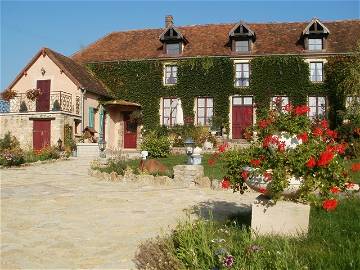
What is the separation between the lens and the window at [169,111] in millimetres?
26562

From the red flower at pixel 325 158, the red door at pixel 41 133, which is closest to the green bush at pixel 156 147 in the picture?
the red door at pixel 41 133

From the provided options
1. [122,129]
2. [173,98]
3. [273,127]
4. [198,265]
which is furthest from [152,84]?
[198,265]

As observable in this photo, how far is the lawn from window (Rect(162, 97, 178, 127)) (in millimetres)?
21004

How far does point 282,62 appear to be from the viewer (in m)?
25.3

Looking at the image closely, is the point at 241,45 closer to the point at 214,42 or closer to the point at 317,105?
the point at 214,42

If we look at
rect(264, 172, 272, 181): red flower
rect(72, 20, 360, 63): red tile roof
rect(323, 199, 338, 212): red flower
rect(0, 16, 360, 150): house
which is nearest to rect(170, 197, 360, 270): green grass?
rect(323, 199, 338, 212): red flower

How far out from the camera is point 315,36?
2525 centimetres

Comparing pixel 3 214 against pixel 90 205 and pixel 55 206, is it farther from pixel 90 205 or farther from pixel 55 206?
pixel 90 205

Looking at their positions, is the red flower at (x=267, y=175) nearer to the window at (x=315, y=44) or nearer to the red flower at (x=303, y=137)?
the red flower at (x=303, y=137)

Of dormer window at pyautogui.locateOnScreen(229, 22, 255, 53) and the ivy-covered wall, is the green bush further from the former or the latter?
dormer window at pyautogui.locateOnScreen(229, 22, 255, 53)

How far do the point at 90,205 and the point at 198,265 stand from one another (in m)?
4.87

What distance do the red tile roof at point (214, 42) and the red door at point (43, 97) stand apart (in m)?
3.60

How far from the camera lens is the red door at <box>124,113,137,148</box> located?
2758cm

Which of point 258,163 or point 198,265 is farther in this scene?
point 258,163
